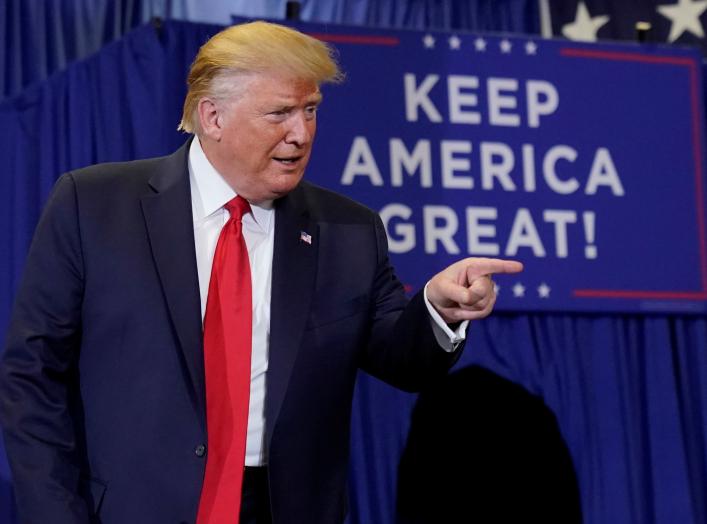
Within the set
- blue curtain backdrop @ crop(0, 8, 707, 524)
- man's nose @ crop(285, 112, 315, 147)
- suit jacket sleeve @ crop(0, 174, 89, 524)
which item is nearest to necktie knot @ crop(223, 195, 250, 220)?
man's nose @ crop(285, 112, 315, 147)

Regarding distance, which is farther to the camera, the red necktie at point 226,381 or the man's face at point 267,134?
the man's face at point 267,134

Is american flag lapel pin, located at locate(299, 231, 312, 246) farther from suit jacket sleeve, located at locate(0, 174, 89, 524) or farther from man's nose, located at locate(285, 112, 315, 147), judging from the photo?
suit jacket sleeve, located at locate(0, 174, 89, 524)

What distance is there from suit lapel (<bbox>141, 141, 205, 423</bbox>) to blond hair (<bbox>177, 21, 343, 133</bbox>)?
0.13 m

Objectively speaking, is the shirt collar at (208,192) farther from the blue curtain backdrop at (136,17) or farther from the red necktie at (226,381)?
the blue curtain backdrop at (136,17)

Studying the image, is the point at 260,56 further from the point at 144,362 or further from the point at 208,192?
the point at 144,362

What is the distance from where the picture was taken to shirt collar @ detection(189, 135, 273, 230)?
1623 mm

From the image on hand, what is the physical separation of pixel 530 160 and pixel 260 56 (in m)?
1.49

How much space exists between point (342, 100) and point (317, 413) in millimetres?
1407

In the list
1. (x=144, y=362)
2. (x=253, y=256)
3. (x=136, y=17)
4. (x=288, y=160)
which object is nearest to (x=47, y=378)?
(x=144, y=362)

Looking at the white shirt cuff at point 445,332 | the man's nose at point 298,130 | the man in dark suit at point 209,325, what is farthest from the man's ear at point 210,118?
the white shirt cuff at point 445,332

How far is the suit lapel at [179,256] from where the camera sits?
148 centimetres

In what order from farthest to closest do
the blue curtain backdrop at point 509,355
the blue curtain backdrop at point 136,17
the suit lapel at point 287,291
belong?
the blue curtain backdrop at point 136,17 < the blue curtain backdrop at point 509,355 < the suit lapel at point 287,291

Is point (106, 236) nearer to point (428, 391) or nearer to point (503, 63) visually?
point (428, 391)

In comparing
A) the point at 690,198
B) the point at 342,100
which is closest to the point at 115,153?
the point at 342,100
